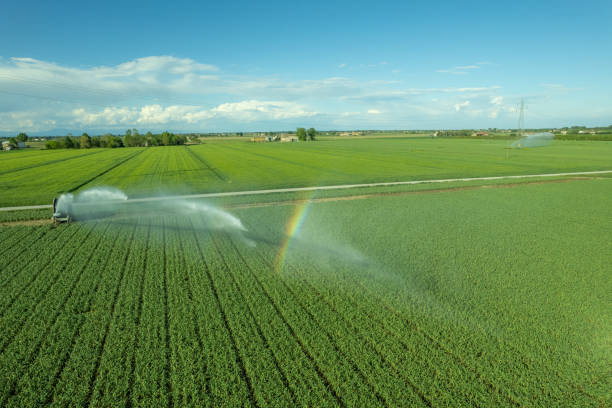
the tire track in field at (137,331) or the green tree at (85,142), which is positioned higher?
the green tree at (85,142)

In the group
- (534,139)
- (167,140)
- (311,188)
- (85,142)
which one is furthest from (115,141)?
(534,139)

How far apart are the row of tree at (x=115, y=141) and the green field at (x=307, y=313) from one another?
13634cm

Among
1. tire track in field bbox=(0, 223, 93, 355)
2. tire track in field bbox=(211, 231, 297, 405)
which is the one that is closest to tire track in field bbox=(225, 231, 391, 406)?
tire track in field bbox=(211, 231, 297, 405)

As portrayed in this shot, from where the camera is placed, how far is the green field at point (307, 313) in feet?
21.2

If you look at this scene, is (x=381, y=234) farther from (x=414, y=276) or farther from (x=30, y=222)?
(x=30, y=222)

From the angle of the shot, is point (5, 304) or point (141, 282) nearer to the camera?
point (5, 304)

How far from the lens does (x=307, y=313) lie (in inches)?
358

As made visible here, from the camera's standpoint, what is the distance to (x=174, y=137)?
148 m

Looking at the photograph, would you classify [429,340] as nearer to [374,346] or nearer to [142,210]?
[374,346]

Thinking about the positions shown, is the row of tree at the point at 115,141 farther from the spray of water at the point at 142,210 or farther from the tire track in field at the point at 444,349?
the tire track in field at the point at 444,349

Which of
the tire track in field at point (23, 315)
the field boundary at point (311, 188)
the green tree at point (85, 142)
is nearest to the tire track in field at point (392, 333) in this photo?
the tire track in field at point (23, 315)

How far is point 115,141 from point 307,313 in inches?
6023

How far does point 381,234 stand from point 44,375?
13843 mm

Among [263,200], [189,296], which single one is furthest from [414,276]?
[263,200]
